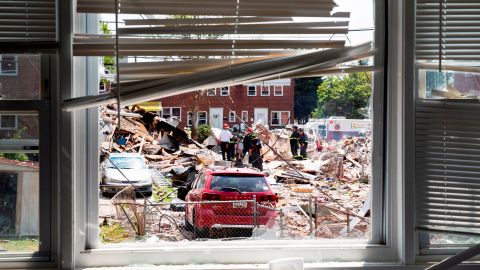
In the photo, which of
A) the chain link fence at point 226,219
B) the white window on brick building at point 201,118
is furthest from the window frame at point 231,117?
the chain link fence at point 226,219

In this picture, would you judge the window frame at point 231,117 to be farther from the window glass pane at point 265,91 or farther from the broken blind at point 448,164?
the broken blind at point 448,164

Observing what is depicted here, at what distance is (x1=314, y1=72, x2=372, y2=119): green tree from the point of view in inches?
103

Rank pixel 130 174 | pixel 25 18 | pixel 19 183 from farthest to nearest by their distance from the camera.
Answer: pixel 130 174, pixel 19 183, pixel 25 18

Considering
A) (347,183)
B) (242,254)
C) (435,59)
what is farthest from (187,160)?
(435,59)

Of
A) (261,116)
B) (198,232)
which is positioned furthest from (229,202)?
(261,116)

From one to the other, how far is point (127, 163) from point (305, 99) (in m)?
0.79

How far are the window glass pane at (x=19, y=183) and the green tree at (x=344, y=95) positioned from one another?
1.17m

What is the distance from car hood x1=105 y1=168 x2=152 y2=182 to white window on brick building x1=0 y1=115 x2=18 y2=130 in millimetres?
405

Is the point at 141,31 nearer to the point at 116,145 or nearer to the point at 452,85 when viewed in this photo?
the point at 116,145

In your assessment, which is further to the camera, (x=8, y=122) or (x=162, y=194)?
(x=162, y=194)

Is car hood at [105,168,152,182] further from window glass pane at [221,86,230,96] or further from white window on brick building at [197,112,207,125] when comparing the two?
window glass pane at [221,86,230,96]

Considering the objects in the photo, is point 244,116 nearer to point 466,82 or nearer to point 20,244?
point 466,82

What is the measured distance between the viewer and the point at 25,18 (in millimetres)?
2322

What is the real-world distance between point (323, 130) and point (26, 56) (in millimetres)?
1241
